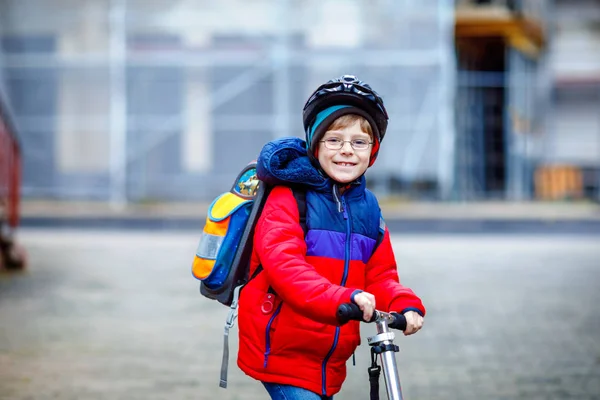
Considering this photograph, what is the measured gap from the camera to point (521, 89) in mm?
27969

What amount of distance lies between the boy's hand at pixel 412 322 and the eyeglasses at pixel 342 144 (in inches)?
19.9

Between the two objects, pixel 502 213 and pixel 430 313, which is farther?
pixel 502 213

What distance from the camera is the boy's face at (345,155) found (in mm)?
3326

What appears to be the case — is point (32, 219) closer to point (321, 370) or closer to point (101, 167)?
point (101, 167)

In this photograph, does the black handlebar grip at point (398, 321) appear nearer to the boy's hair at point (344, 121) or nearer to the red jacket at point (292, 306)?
the red jacket at point (292, 306)

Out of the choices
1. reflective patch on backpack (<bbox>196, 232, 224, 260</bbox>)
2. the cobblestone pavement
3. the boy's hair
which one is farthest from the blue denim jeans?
the cobblestone pavement

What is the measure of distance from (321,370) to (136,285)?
820 cm

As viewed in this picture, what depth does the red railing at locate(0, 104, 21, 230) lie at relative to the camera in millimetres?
12172

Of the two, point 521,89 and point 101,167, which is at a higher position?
point 521,89

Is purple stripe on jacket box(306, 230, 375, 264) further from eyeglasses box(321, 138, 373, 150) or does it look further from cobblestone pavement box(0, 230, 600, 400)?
cobblestone pavement box(0, 230, 600, 400)

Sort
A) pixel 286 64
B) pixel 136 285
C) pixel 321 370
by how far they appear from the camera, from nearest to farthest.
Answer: pixel 321 370
pixel 136 285
pixel 286 64

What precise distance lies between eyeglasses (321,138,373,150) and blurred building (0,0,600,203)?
2188 centimetres

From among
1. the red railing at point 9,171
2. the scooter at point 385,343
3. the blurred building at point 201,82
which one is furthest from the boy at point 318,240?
the blurred building at point 201,82

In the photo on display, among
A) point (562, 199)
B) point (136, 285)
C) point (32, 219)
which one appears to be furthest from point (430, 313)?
point (562, 199)
